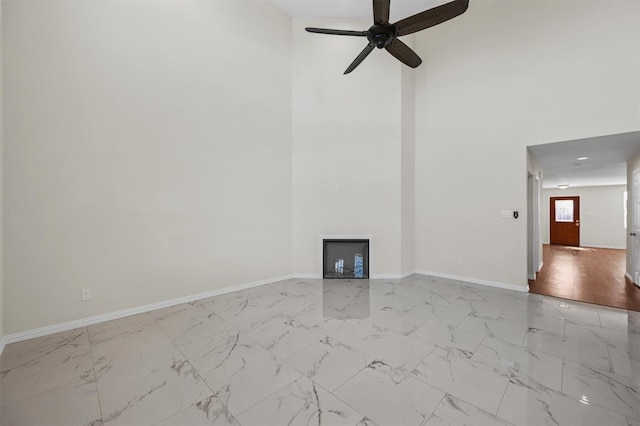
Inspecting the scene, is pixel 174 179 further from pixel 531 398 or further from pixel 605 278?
pixel 605 278

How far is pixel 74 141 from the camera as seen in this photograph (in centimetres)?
262

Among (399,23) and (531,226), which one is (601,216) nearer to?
(531,226)

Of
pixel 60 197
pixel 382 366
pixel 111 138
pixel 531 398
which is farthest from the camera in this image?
pixel 111 138

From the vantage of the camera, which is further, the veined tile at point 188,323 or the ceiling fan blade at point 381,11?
the veined tile at point 188,323

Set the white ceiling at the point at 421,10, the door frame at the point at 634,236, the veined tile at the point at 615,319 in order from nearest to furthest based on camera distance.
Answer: the veined tile at the point at 615,319 → the white ceiling at the point at 421,10 → the door frame at the point at 634,236

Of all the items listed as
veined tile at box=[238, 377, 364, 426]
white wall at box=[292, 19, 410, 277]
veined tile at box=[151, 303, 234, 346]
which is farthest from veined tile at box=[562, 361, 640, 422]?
veined tile at box=[151, 303, 234, 346]

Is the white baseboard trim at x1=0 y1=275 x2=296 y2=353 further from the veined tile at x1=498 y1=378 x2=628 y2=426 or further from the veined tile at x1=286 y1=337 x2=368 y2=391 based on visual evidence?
the veined tile at x1=498 y1=378 x2=628 y2=426

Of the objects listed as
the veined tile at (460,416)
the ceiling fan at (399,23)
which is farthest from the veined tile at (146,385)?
the ceiling fan at (399,23)

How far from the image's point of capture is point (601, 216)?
921 cm

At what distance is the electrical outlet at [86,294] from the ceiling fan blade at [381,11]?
4.15 m

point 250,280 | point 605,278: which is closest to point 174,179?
point 250,280

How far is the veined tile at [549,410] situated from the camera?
4.75 ft

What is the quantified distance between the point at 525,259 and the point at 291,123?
14.4 feet

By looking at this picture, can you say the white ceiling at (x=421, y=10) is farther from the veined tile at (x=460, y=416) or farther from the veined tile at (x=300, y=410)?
the veined tile at (x=300, y=410)
